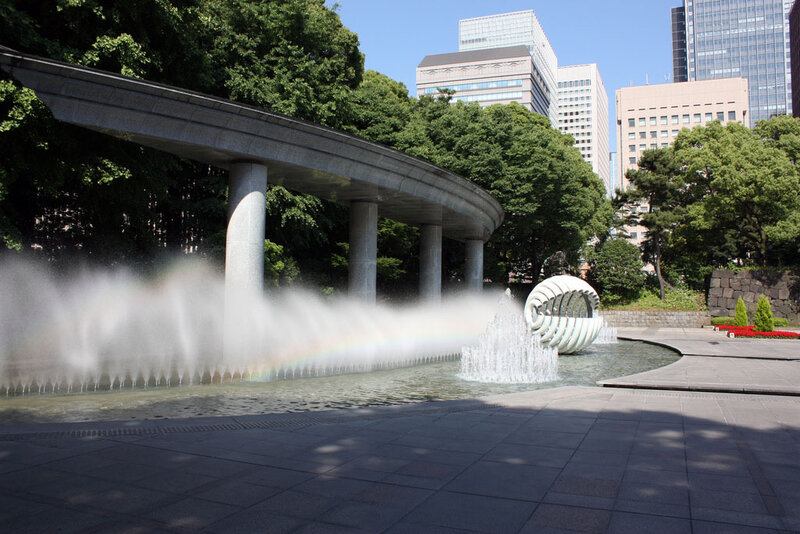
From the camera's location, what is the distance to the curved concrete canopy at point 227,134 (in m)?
11.9

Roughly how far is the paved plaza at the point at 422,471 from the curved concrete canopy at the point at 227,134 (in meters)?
7.54

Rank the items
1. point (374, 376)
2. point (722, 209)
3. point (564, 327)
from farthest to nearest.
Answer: point (722, 209)
point (564, 327)
point (374, 376)

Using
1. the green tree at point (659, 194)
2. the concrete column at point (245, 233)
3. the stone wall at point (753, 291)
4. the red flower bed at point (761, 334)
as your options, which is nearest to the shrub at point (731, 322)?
the stone wall at point (753, 291)

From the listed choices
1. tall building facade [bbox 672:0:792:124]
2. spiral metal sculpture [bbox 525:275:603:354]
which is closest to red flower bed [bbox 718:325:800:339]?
spiral metal sculpture [bbox 525:275:603:354]

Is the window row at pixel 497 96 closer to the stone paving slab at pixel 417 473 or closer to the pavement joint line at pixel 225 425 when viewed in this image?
the pavement joint line at pixel 225 425

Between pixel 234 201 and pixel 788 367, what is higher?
pixel 234 201

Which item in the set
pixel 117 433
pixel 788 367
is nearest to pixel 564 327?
pixel 788 367

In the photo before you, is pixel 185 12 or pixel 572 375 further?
pixel 185 12

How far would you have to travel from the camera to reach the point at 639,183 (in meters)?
52.8

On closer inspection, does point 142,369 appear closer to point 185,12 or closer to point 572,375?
point 572,375

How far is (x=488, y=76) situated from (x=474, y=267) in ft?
406

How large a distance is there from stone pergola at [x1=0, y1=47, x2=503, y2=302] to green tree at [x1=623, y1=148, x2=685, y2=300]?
3660cm

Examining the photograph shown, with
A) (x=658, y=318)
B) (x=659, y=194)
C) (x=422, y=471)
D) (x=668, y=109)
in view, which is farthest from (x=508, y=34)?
(x=422, y=471)

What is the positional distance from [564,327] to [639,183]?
133 ft
